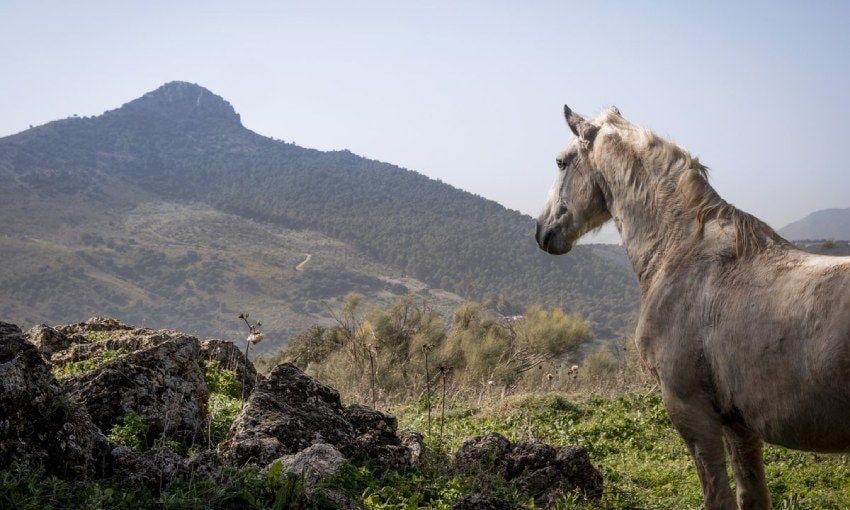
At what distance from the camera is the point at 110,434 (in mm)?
5211

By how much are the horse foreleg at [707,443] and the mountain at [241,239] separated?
112 ft

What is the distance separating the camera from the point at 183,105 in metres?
126

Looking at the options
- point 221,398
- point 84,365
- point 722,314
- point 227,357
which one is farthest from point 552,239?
point 227,357

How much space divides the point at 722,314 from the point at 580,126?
1730mm

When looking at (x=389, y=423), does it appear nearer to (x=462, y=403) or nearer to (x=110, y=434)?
(x=110, y=434)

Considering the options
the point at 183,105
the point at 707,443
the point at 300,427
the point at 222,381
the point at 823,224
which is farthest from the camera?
the point at 183,105

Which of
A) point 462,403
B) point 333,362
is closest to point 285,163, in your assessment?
point 333,362

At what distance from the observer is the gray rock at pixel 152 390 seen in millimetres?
5410

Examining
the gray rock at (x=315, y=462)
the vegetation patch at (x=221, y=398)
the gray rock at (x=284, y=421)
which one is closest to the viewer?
the gray rock at (x=315, y=462)

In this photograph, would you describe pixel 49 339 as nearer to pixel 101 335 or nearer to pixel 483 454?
pixel 101 335

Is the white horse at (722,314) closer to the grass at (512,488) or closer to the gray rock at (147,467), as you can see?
the grass at (512,488)

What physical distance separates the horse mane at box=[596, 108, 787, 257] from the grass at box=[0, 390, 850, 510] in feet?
6.75

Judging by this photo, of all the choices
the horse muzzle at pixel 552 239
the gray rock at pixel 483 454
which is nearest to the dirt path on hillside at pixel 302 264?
the gray rock at pixel 483 454

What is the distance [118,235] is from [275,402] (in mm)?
69006
